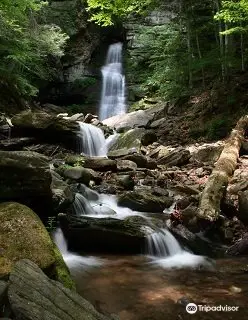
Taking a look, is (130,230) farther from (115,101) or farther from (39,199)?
(115,101)

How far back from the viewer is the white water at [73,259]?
5.89 m

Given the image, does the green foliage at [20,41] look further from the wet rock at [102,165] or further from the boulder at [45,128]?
the wet rock at [102,165]

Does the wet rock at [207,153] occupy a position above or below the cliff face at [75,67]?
below

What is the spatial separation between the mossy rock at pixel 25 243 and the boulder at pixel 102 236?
2.09 metres

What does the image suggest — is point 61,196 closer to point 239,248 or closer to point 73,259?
point 73,259

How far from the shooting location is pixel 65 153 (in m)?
13.4

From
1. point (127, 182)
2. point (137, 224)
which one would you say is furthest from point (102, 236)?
point (127, 182)

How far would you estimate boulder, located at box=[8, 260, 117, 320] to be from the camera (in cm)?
269

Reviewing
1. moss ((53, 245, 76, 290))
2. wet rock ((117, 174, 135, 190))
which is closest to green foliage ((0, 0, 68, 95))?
wet rock ((117, 174, 135, 190))

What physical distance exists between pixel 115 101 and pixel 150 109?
22.4ft

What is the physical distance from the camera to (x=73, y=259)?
618 centimetres

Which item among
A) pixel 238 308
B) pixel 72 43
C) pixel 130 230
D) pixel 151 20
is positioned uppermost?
pixel 151 20

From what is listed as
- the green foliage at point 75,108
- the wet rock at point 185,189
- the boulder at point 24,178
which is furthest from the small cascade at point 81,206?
the green foliage at point 75,108

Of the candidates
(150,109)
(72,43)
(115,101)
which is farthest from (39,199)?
(72,43)
